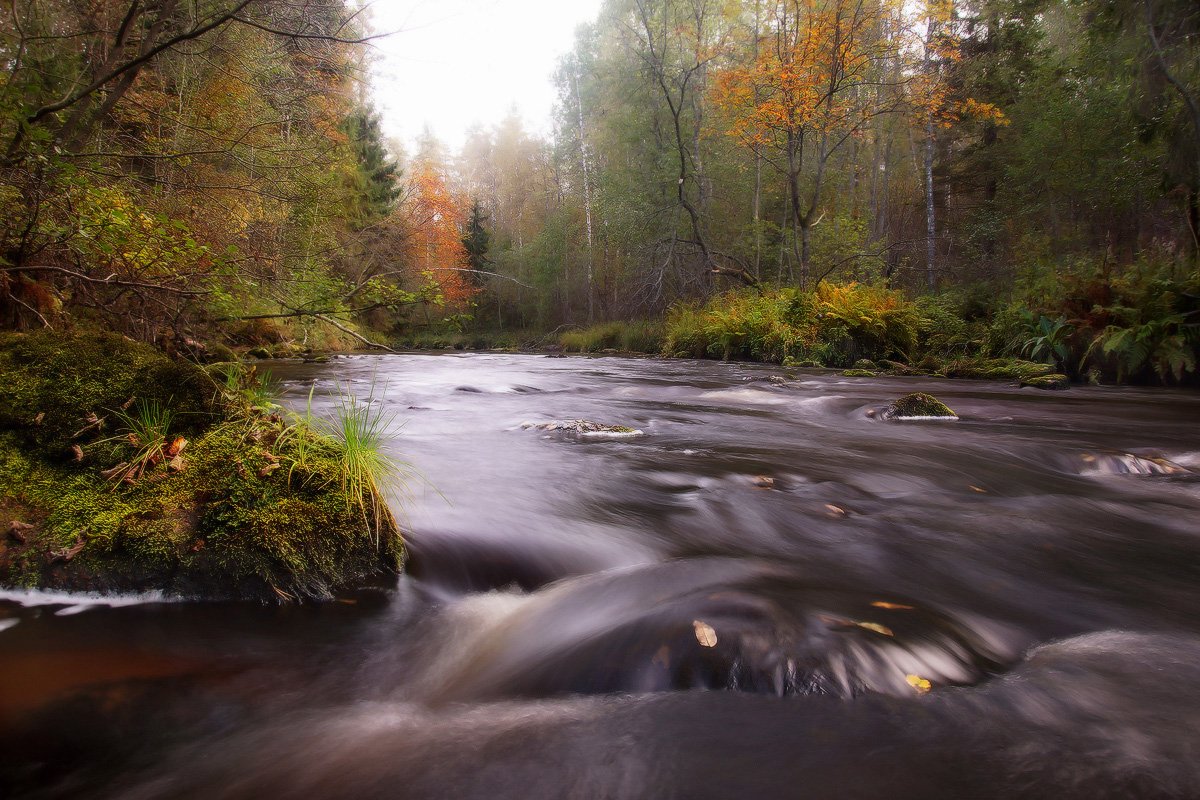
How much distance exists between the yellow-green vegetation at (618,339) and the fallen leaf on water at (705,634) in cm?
1755

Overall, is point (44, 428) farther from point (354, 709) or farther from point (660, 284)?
point (660, 284)

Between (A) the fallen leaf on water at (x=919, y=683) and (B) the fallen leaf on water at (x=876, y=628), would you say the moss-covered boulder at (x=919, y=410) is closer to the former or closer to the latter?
(B) the fallen leaf on water at (x=876, y=628)

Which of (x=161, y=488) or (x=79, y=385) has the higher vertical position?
(x=79, y=385)

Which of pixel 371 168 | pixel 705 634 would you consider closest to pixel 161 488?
pixel 705 634

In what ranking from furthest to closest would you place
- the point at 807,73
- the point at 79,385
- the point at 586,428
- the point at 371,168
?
1. the point at 371,168
2. the point at 807,73
3. the point at 586,428
4. the point at 79,385

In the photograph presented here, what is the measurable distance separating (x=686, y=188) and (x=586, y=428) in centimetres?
1705

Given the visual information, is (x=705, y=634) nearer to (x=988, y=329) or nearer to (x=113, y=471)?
(x=113, y=471)

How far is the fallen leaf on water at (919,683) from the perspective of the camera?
5.74 feet

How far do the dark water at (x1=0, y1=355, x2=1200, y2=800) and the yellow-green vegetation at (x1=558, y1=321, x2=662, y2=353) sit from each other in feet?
53.8

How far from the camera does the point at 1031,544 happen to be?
3.04 m

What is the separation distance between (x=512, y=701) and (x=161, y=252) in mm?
3255

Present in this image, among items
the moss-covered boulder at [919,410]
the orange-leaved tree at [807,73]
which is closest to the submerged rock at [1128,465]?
the moss-covered boulder at [919,410]

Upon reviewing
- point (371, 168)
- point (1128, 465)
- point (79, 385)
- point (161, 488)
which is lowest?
point (1128, 465)

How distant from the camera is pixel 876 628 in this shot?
201 cm
